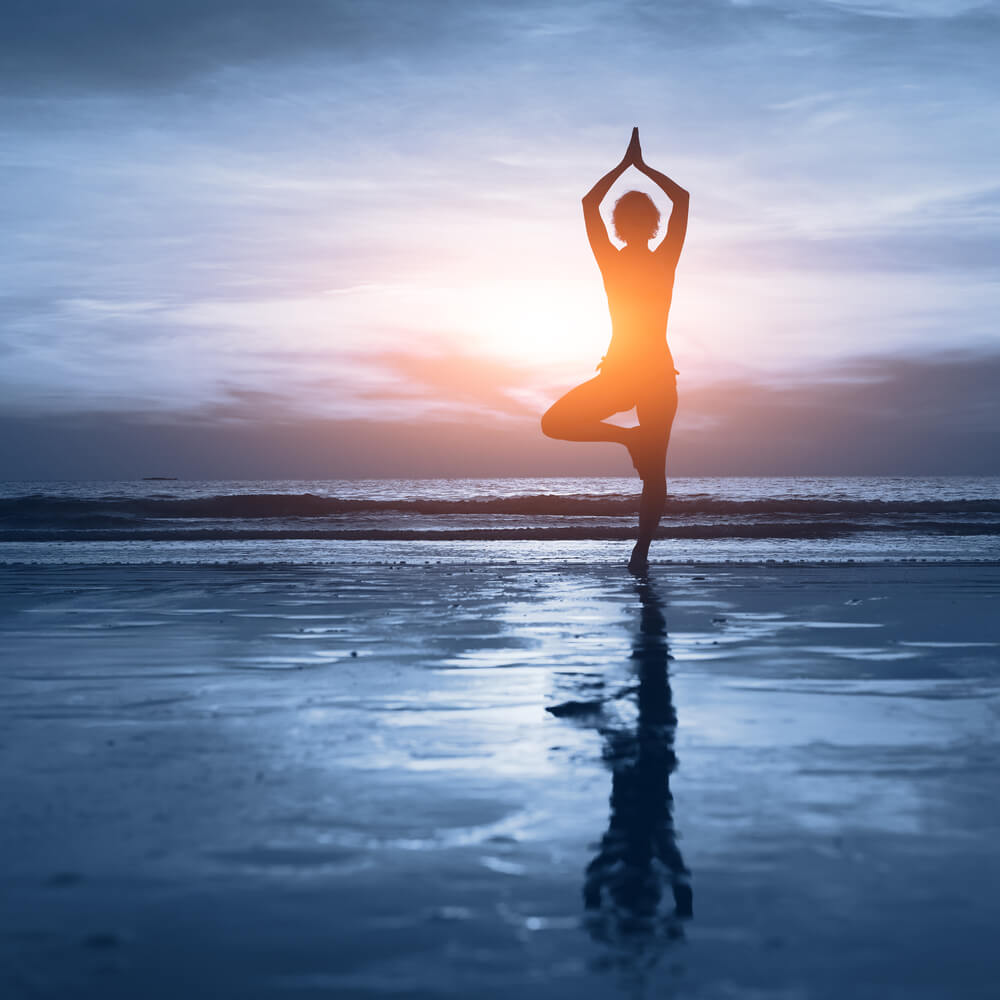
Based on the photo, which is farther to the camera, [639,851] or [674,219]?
[674,219]

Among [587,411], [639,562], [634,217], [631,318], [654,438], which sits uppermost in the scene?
[634,217]

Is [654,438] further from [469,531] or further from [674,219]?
[469,531]

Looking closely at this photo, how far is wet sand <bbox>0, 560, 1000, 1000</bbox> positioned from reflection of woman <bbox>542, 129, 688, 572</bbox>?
237 centimetres

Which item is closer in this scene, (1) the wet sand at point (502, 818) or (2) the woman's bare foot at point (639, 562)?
(1) the wet sand at point (502, 818)

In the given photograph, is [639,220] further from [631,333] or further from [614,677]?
[614,677]

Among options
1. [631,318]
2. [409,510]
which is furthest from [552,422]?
[409,510]

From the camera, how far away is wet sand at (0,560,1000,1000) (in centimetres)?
142

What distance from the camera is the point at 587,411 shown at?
21.3 feet

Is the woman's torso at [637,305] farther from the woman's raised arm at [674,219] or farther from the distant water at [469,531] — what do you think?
the distant water at [469,531]

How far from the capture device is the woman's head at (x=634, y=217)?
6.51m

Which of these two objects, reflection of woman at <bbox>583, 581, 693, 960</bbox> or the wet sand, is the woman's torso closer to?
the wet sand

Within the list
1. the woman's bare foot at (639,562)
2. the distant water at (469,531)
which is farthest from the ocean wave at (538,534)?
the woman's bare foot at (639,562)

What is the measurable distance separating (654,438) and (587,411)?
584 millimetres

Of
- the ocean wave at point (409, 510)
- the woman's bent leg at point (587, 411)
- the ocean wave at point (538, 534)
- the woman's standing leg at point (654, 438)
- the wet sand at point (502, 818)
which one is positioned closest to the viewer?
the wet sand at point (502, 818)
